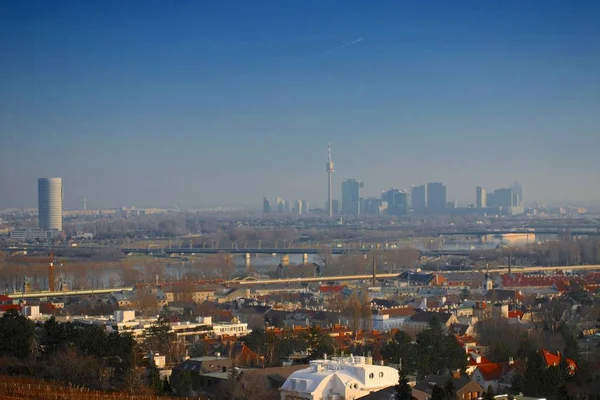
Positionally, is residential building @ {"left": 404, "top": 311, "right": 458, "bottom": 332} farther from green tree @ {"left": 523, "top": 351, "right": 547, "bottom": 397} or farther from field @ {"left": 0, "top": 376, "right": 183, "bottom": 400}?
field @ {"left": 0, "top": 376, "right": 183, "bottom": 400}

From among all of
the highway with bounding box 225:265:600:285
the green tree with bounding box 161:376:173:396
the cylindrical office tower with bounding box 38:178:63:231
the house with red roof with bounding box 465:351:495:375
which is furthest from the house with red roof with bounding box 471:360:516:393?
the cylindrical office tower with bounding box 38:178:63:231

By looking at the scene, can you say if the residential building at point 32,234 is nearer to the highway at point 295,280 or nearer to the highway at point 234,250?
the highway at point 234,250

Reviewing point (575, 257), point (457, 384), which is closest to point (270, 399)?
point (457, 384)

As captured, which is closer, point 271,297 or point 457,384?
point 457,384

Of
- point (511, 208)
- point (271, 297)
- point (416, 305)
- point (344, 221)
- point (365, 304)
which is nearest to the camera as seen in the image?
point (365, 304)

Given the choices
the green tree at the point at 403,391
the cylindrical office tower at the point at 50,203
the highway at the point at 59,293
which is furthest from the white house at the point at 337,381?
the cylindrical office tower at the point at 50,203

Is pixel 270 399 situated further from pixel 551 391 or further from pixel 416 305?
pixel 416 305

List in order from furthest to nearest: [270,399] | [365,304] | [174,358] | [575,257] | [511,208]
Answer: [511,208] < [575,257] < [365,304] < [174,358] < [270,399]

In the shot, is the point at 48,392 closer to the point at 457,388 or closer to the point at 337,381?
the point at 337,381

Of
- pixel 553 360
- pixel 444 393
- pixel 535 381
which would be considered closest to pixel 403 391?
pixel 444 393
